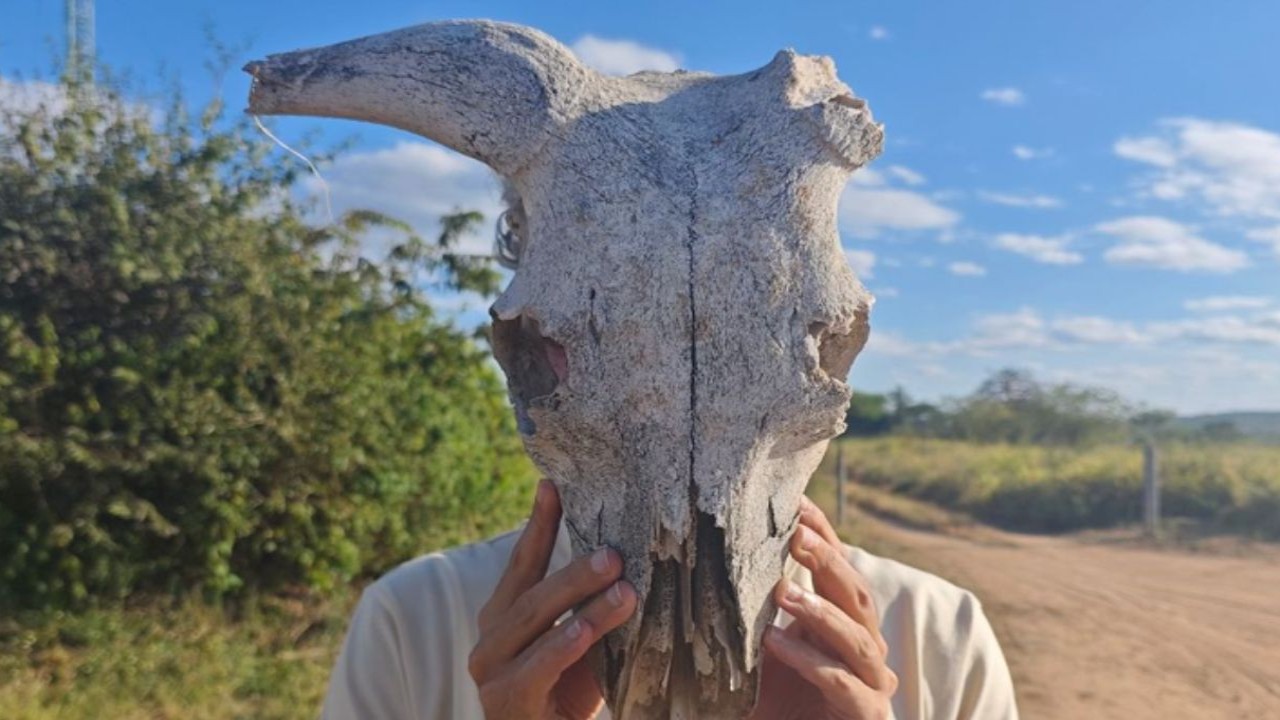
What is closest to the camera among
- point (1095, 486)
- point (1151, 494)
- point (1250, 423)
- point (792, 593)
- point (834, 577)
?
point (792, 593)

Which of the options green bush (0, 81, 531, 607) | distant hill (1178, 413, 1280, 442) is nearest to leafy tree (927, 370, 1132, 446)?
distant hill (1178, 413, 1280, 442)

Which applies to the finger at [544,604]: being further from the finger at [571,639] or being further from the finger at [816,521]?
the finger at [816,521]

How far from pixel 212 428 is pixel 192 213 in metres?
1.49

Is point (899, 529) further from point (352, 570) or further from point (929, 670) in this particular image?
point (929, 670)

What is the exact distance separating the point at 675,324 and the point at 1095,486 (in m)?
18.5

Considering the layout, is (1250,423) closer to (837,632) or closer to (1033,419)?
(1033,419)

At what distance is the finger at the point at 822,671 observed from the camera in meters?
1.25

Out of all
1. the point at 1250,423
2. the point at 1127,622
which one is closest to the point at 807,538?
the point at 1127,622

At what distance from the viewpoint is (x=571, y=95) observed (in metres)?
1.27

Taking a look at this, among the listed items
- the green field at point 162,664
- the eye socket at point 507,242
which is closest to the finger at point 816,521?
the eye socket at point 507,242

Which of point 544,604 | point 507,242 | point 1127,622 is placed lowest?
point 1127,622

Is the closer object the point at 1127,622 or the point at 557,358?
the point at 557,358

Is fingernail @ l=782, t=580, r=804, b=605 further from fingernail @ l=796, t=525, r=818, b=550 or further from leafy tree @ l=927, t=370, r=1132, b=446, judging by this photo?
leafy tree @ l=927, t=370, r=1132, b=446

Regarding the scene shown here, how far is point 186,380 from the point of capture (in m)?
6.66
